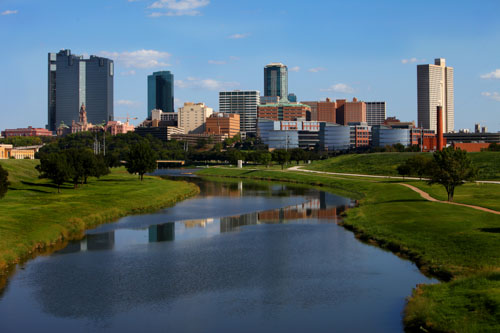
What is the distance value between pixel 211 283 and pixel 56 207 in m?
37.8

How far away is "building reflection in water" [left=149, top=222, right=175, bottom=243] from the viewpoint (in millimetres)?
58844

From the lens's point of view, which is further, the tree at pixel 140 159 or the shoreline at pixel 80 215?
the tree at pixel 140 159

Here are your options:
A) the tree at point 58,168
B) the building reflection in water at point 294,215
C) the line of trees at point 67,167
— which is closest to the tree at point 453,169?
the building reflection in water at point 294,215

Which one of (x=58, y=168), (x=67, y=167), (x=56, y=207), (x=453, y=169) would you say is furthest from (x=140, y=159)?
(x=453, y=169)

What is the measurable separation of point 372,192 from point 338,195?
8368 millimetres

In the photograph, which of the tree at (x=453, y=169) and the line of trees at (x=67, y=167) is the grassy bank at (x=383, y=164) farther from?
the line of trees at (x=67, y=167)

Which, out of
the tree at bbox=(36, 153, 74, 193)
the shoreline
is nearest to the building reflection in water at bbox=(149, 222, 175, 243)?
the shoreline

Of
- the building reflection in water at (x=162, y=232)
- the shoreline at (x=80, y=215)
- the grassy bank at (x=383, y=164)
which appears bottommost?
the building reflection in water at (x=162, y=232)

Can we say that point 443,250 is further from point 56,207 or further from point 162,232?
point 56,207

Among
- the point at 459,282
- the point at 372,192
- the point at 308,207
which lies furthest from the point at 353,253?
the point at 372,192

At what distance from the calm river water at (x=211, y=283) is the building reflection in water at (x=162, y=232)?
12cm

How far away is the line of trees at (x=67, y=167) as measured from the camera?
92438 millimetres

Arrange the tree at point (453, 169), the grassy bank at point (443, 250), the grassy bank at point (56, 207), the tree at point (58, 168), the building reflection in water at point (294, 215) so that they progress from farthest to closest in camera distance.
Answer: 1. the tree at point (58, 168)
2. the tree at point (453, 169)
3. the building reflection in water at point (294, 215)
4. the grassy bank at point (56, 207)
5. the grassy bank at point (443, 250)

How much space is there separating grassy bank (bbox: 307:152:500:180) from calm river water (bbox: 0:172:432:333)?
75.4 meters
